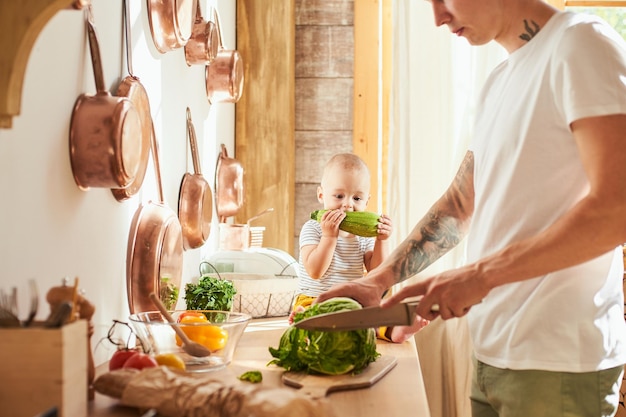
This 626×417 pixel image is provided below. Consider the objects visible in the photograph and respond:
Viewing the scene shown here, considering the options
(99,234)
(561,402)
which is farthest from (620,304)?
(99,234)

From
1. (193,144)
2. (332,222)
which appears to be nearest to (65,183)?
(193,144)

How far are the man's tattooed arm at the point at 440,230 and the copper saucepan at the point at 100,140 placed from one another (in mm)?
727

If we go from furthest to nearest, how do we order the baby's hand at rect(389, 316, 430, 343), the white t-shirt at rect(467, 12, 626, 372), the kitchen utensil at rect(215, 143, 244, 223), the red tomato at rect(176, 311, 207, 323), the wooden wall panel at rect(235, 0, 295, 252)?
the wooden wall panel at rect(235, 0, 295, 252)
the kitchen utensil at rect(215, 143, 244, 223)
the baby's hand at rect(389, 316, 430, 343)
the red tomato at rect(176, 311, 207, 323)
the white t-shirt at rect(467, 12, 626, 372)

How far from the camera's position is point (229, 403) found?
1036mm

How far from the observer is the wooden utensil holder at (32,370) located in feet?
3.15

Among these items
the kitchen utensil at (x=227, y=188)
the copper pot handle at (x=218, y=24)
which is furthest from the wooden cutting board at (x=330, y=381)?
the copper pot handle at (x=218, y=24)

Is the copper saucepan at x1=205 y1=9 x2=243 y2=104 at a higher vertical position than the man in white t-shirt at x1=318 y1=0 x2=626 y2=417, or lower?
higher

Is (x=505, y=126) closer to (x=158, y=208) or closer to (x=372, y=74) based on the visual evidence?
(x=158, y=208)

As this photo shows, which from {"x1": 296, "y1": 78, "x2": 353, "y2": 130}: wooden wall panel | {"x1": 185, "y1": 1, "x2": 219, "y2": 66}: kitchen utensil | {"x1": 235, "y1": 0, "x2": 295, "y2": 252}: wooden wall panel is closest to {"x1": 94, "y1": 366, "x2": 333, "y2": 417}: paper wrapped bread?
{"x1": 185, "y1": 1, "x2": 219, "y2": 66}: kitchen utensil

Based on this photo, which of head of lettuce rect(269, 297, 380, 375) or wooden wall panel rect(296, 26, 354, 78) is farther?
wooden wall panel rect(296, 26, 354, 78)

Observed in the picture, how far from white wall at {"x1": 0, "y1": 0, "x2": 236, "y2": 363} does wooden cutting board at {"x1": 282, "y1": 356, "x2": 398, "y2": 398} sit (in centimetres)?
41

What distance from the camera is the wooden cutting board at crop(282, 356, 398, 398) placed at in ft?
4.65

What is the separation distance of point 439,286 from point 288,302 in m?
1.15

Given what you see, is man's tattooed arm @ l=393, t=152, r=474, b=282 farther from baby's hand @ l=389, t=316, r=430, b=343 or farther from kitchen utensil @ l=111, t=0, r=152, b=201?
kitchen utensil @ l=111, t=0, r=152, b=201
